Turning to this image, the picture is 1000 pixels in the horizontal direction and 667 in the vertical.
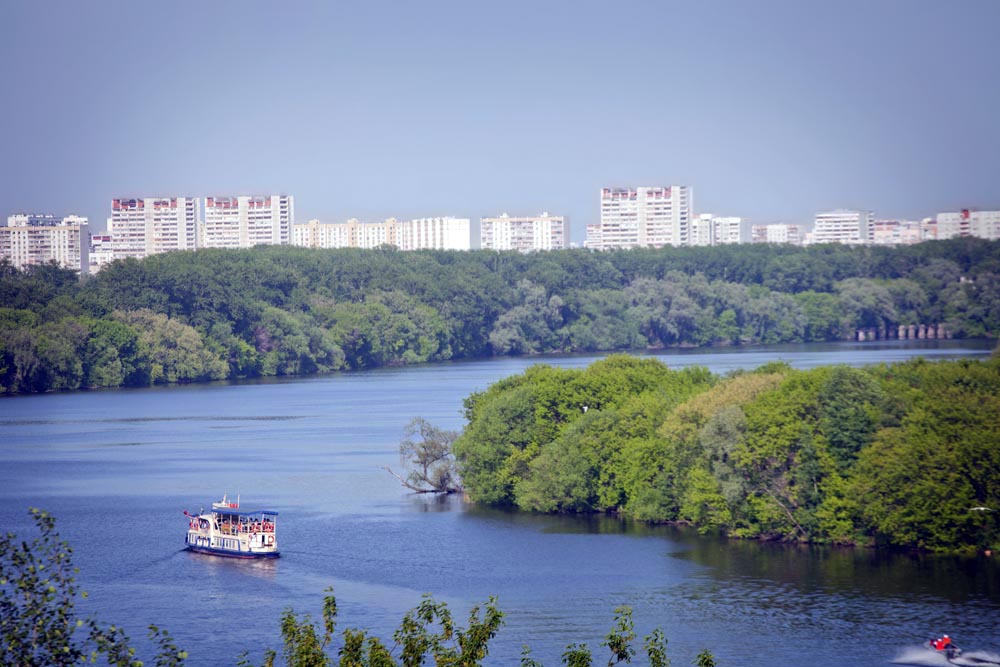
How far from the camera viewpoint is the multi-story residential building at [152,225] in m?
160

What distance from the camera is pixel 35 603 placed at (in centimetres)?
1012

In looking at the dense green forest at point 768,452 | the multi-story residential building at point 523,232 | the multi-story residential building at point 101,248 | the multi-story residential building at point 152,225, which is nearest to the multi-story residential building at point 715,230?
the multi-story residential building at point 523,232

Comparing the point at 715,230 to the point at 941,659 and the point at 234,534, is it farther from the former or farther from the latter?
the point at 941,659

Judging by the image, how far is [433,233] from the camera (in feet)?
595

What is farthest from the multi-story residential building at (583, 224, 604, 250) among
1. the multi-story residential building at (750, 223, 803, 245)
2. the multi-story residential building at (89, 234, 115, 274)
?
the multi-story residential building at (89, 234, 115, 274)

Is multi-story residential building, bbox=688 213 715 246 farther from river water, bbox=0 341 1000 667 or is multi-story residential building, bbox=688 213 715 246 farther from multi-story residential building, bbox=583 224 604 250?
river water, bbox=0 341 1000 667

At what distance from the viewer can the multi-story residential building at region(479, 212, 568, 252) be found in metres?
181

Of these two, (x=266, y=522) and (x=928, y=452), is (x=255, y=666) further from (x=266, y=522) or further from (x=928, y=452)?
(x=928, y=452)

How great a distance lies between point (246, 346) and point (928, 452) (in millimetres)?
53195

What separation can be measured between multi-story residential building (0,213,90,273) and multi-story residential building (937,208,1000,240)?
86328 mm

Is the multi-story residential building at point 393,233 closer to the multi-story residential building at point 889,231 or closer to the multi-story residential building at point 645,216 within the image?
the multi-story residential building at point 645,216

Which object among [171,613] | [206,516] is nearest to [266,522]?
[206,516]

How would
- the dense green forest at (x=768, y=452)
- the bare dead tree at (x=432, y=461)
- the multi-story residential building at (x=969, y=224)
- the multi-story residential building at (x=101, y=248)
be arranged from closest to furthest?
the dense green forest at (x=768, y=452), the bare dead tree at (x=432, y=461), the multi-story residential building at (x=969, y=224), the multi-story residential building at (x=101, y=248)

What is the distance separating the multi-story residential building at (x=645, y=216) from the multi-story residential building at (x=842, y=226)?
55.7ft
